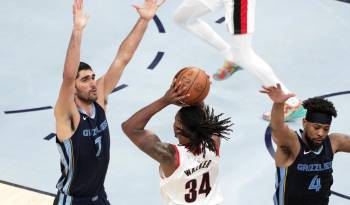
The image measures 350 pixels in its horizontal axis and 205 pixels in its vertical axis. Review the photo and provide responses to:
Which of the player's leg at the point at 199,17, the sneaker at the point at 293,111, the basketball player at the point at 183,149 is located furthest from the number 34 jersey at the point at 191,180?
the player's leg at the point at 199,17

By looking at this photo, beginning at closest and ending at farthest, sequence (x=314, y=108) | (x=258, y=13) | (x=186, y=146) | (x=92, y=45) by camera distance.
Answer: (x=186, y=146) < (x=314, y=108) < (x=92, y=45) < (x=258, y=13)

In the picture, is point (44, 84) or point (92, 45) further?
point (92, 45)

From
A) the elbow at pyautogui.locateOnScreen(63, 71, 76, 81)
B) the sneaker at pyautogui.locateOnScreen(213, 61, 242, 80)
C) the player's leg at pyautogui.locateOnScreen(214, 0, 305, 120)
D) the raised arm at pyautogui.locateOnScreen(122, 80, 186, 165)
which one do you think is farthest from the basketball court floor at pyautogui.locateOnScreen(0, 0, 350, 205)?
the elbow at pyautogui.locateOnScreen(63, 71, 76, 81)

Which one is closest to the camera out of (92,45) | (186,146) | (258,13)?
(186,146)

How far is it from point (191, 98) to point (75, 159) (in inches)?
38.6

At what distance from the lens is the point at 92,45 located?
32.5 ft

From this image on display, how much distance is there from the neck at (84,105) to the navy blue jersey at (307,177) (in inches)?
58.4

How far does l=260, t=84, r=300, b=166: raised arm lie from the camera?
18.4ft

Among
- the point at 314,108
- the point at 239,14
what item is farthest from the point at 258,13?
the point at 314,108

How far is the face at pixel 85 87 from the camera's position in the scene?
597cm

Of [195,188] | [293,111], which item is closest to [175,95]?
[195,188]

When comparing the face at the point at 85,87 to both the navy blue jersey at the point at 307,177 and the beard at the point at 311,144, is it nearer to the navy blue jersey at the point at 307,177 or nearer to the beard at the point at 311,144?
the navy blue jersey at the point at 307,177

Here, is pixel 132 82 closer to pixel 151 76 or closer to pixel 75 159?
pixel 151 76

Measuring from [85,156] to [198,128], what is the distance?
1.01m
